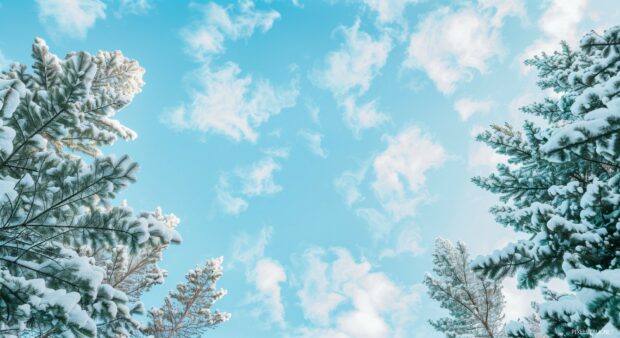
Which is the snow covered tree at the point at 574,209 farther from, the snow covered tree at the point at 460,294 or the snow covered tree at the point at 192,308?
the snow covered tree at the point at 192,308

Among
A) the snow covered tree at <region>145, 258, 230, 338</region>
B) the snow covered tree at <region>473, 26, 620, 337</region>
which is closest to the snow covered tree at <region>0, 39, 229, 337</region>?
the snow covered tree at <region>473, 26, 620, 337</region>

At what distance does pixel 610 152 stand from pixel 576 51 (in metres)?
8.63

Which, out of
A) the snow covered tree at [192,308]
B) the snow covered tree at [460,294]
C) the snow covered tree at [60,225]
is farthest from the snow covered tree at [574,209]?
the snow covered tree at [192,308]

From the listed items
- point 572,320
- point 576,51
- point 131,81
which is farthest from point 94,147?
point 576,51

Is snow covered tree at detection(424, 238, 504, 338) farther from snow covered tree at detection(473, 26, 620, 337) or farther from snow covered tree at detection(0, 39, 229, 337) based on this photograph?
snow covered tree at detection(0, 39, 229, 337)

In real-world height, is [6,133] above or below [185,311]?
below

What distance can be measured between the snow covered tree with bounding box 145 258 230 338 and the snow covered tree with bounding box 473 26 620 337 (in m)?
13.3

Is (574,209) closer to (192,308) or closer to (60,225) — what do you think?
(60,225)

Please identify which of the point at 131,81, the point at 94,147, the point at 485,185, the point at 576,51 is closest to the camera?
the point at 485,185

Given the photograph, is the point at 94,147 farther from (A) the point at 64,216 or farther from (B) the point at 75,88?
(A) the point at 64,216

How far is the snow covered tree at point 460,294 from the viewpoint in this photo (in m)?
13.8

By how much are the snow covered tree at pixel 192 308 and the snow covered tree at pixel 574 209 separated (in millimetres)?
13277

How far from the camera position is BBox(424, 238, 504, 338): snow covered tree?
45.2 ft

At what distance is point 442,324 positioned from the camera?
16.0 m
